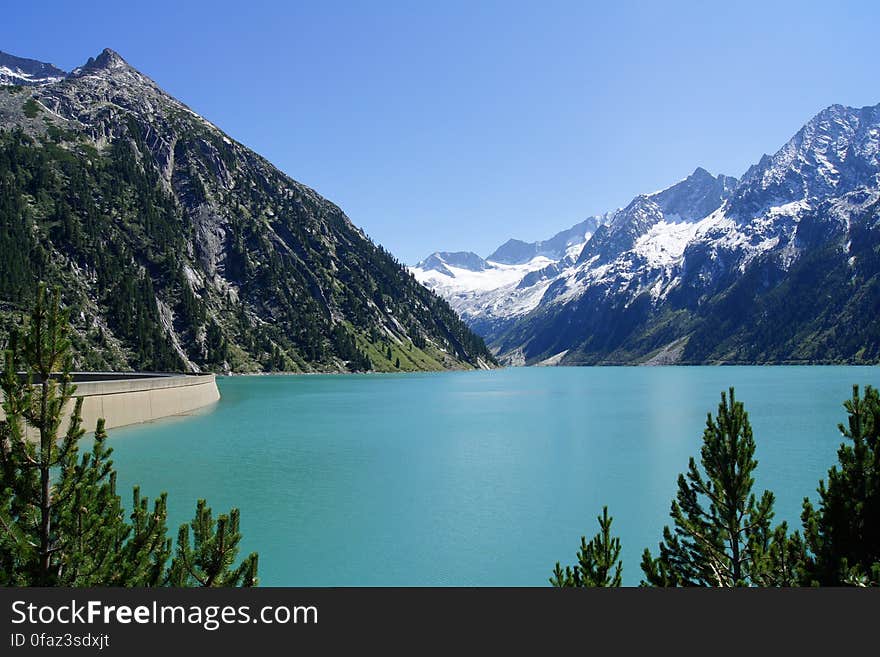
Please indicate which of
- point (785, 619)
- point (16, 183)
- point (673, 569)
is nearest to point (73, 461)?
point (785, 619)

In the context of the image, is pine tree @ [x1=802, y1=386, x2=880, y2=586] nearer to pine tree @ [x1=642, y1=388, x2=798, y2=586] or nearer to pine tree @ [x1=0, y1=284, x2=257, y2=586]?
pine tree @ [x1=642, y1=388, x2=798, y2=586]

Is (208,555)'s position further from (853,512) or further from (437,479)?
(437,479)

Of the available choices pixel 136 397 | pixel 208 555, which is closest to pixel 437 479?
pixel 208 555

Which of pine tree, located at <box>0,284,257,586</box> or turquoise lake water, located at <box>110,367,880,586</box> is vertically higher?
pine tree, located at <box>0,284,257,586</box>

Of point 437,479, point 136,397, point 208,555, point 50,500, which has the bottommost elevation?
point 437,479

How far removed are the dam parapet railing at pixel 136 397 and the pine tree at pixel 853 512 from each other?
47851 mm

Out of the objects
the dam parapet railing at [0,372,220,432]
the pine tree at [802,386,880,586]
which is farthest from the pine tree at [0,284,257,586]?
the dam parapet railing at [0,372,220,432]

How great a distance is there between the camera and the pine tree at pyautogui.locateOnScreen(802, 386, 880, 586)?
1379 cm

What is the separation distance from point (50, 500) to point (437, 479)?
33494 millimetres

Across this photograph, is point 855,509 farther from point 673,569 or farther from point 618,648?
point 618,648

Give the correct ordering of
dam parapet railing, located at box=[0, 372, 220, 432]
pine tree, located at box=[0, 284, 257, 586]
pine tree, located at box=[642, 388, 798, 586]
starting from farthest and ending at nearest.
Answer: dam parapet railing, located at box=[0, 372, 220, 432]
pine tree, located at box=[642, 388, 798, 586]
pine tree, located at box=[0, 284, 257, 586]

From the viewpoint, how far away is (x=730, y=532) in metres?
15.1

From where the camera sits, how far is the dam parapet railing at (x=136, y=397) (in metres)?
57.6

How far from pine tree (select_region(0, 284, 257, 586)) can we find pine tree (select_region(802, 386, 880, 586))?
12908 mm
